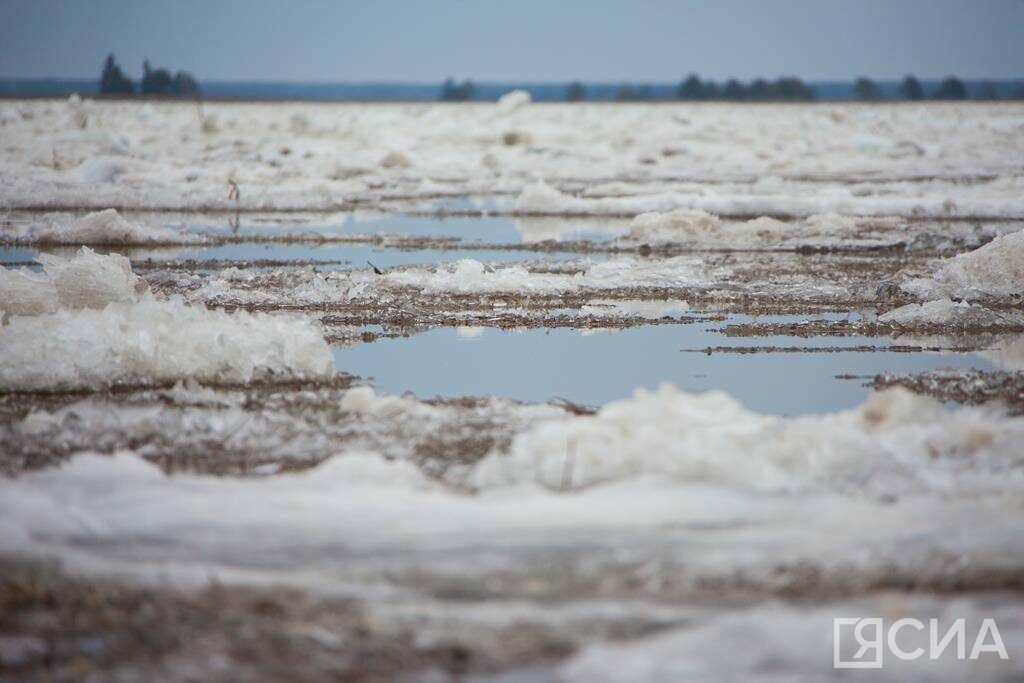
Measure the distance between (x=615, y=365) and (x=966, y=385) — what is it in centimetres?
165

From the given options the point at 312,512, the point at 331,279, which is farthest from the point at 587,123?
the point at 312,512

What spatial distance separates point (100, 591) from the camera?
3.13 meters

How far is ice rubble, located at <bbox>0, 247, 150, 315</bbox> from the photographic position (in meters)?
6.40

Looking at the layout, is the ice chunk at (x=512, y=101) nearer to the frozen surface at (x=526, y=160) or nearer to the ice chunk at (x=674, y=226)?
the frozen surface at (x=526, y=160)

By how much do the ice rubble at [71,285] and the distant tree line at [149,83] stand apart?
44744 millimetres

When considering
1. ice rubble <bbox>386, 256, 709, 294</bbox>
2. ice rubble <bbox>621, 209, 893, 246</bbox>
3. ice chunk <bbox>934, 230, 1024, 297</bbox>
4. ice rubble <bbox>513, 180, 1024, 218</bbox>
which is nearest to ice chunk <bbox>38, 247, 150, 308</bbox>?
ice rubble <bbox>386, 256, 709, 294</bbox>

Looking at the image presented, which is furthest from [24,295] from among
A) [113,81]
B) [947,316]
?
[113,81]

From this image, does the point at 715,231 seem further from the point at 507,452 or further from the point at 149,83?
the point at 149,83

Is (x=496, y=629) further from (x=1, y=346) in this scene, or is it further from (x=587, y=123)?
(x=587, y=123)

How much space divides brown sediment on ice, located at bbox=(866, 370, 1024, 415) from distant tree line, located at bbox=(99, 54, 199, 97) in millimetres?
46882

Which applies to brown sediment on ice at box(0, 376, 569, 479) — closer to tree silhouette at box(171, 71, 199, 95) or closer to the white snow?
the white snow

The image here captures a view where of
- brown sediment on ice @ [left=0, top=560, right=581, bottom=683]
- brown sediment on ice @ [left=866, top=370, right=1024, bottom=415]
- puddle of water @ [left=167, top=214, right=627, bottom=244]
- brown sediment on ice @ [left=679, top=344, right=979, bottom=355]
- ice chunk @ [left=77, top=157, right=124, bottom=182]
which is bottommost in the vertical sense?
brown sediment on ice @ [left=0, top=560, right=581, bottom=683]

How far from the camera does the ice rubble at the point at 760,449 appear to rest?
3863mm

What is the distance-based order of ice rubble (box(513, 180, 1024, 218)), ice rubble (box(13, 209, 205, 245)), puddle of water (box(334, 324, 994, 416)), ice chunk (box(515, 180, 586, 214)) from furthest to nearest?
ice chunk (box(515, 180, 586, 214)) < ice rubble (box(513, 180, 1024, 218)) < ice rubble (box(13, 209, 205, 245)) < puddle of water (box(334, 324, 994, 416))
